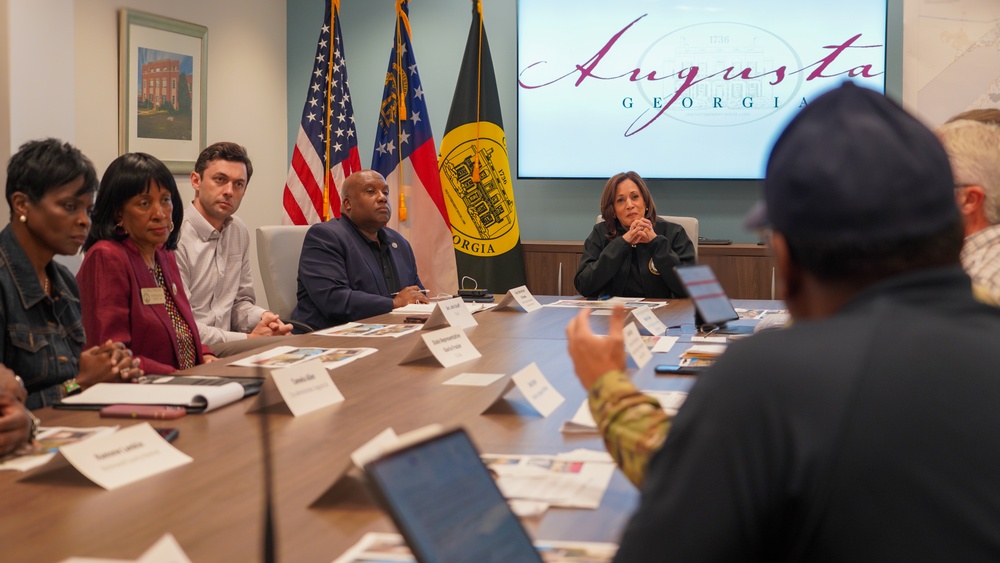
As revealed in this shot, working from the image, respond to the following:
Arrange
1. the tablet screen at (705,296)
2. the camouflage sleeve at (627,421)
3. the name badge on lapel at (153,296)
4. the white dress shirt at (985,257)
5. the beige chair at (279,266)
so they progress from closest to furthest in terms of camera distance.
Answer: the camouflage sleeve at (627,421)
the white dress shirt at (985,257)
the tablet screen at (705,296)
the name badge on lapel at (153,296)
the beige chair at (279,266)

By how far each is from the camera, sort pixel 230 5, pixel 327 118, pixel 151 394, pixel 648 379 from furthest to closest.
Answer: pixel 230 5, pixel 327 118, pixel 648 379, pixel 151 394

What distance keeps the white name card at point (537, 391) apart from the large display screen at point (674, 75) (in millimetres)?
4033

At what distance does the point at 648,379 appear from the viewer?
2.39 m

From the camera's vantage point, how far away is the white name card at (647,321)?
3203mm

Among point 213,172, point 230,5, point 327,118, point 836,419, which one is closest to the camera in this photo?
point 836,419

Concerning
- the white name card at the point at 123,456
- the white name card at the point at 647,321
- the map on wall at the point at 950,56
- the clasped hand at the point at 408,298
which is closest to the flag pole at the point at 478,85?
the clasped hand at the point at 408,298

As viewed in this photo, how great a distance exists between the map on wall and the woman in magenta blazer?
4527 millimetres

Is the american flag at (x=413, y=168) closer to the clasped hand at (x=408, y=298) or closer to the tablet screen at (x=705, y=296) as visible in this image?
the clasped hand at (x=408, y=298)

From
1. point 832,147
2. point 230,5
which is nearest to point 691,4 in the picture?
point 230,5

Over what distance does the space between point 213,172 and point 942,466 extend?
384cm

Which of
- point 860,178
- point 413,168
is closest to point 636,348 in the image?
point 860,178

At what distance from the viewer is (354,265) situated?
4312 mm

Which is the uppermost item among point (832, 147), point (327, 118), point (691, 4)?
point (691, 4)

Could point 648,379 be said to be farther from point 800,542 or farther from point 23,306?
point 800,542
